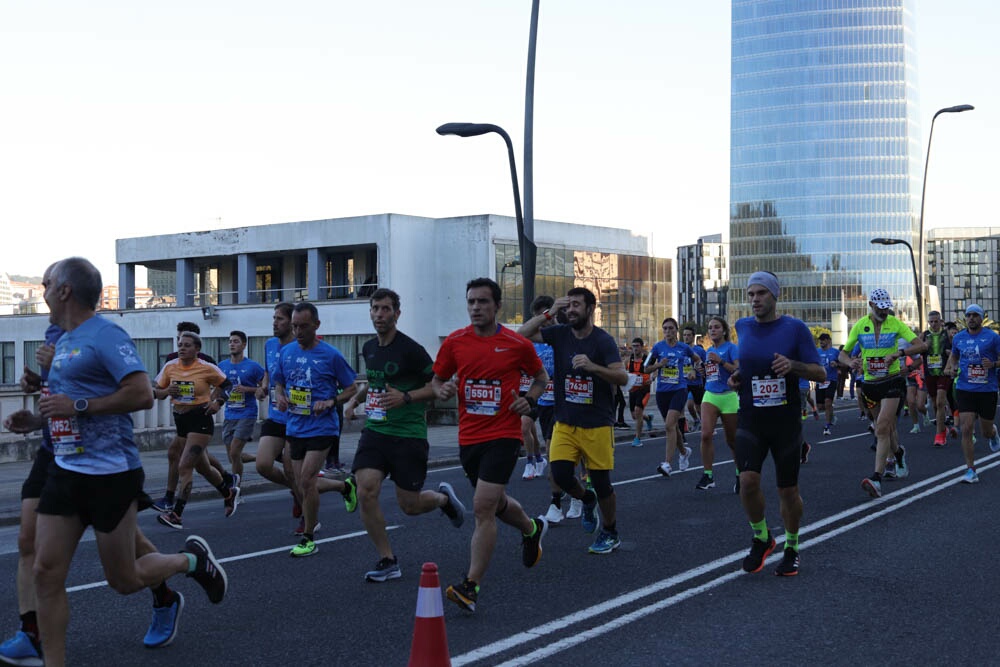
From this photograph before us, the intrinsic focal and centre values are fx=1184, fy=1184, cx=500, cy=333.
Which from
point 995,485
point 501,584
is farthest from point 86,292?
point 995,485

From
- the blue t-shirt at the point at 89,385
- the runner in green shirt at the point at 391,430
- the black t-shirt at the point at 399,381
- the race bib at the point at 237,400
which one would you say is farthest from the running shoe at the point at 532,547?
the race bib at the point at 237,400

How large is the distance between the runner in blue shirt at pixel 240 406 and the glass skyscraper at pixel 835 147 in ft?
482

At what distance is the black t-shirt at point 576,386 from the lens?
8.44 m

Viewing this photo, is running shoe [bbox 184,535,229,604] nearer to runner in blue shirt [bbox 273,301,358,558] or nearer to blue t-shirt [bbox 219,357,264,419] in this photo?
runner in blue shirt [bbox 273,301,358,558]

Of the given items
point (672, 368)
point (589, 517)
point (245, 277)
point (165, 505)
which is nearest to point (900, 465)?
point (672, 368)

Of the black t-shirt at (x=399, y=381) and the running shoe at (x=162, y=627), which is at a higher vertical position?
the black t-shirt at (x=399, y=381)

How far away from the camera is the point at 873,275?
157125 mm

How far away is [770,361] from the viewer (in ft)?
25.1

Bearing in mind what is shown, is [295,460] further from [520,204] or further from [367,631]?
[520,204]

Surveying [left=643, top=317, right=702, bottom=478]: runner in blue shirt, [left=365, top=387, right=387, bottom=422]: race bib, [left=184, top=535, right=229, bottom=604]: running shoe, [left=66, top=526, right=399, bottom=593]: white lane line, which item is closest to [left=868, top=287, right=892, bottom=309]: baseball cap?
[left=643, top=317, right=702, bottom=478]: runner in blue shirt

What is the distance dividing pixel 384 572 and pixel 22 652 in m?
2.59

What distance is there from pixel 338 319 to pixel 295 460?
4720 cm

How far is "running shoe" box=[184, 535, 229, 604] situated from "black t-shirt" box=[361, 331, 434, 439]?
1753 mm

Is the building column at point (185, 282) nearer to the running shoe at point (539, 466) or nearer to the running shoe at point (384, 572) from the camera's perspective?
the running shoe at point (539, 466)
